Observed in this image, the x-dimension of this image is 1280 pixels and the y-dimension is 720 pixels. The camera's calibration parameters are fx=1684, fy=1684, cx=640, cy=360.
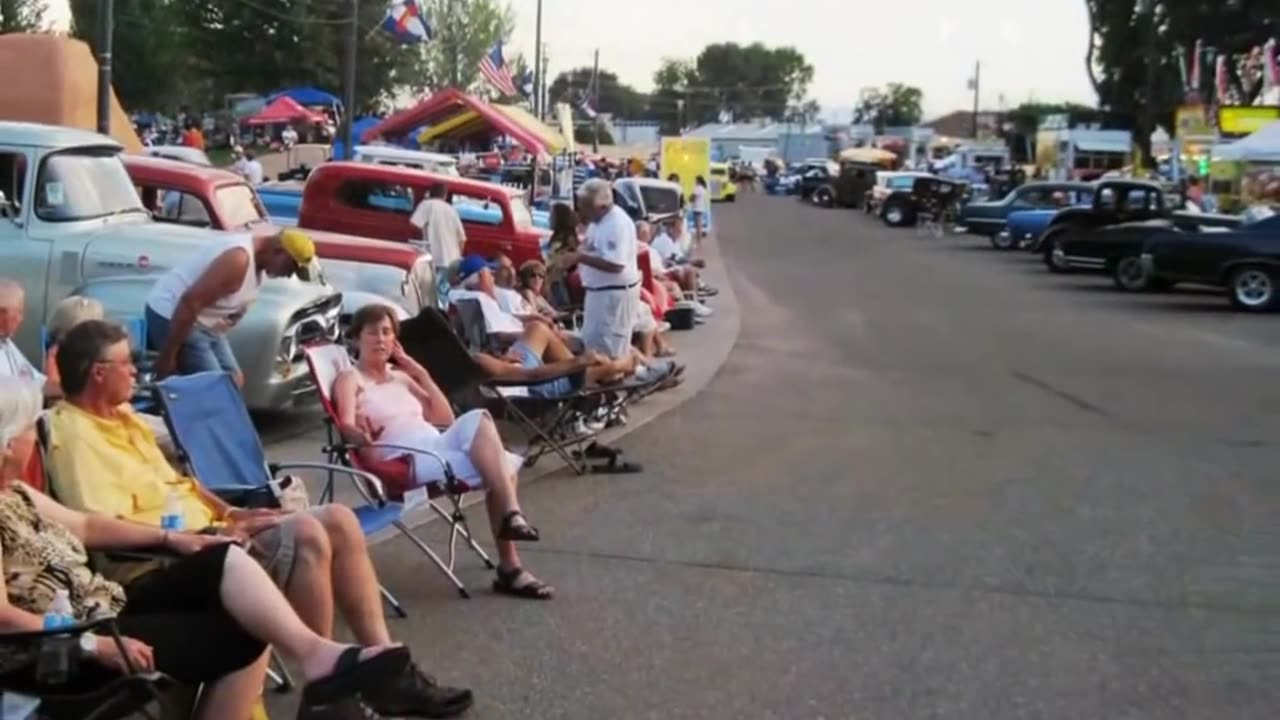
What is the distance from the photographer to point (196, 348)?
27.4 ft

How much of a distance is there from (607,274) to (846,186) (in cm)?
5916

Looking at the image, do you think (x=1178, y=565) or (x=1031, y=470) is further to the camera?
(x=1031, y=470)

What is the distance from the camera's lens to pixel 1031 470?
1040cm

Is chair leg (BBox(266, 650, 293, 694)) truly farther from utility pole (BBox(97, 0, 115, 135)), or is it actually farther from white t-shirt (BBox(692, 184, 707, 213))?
white t-shirt (BBox(692, 184, 707, 213))

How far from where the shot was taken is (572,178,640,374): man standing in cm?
1201

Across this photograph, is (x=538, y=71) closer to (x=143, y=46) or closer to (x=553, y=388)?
(x=143, y=46)

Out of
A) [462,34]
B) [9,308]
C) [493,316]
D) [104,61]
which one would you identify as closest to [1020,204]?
[104,61]

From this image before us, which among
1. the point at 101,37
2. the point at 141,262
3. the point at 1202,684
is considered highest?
the point at 101,37

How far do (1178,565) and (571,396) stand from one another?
143 inches

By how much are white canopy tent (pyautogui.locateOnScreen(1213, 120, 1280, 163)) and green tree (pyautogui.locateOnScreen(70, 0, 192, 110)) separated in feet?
137

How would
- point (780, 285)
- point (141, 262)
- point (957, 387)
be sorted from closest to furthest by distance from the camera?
1. point (141, 262)
2. point (957, 387)
3. point (780, 285)

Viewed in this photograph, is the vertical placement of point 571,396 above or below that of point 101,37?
below

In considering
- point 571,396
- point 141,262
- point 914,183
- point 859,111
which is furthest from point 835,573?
point 859,111

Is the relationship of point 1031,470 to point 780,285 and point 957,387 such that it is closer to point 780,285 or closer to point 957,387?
point 957,387
